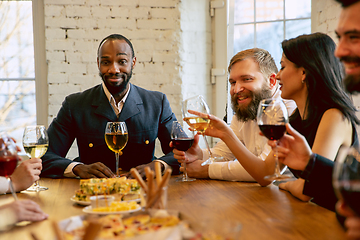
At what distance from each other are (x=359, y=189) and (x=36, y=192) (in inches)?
49.4

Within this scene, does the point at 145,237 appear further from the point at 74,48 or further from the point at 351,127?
the point at 74,48

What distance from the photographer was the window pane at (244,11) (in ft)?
11.6

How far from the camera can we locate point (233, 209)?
1.12 m

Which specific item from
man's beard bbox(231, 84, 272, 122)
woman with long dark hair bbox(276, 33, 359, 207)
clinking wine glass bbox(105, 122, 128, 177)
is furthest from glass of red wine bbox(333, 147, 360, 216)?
man's beard bbox(231, 84, 272, 122)

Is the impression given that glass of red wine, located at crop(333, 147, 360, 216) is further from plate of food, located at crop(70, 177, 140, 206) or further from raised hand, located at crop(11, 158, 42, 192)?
raised hand, located at crop(11, 158, 42, 192)

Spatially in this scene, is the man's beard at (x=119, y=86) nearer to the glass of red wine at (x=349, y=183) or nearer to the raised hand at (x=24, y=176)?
the raised hand at (x=24, y=176)

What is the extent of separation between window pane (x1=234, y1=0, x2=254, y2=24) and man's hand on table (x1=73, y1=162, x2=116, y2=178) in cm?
246

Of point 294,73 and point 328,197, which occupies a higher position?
point 294,73

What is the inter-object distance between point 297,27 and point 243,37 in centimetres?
52

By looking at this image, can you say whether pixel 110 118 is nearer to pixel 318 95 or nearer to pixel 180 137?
pixel 180 137

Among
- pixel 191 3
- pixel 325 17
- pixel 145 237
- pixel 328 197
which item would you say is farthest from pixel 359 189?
pixel 191 3

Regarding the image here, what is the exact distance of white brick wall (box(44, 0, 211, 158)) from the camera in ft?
10.5

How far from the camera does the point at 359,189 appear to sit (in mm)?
611

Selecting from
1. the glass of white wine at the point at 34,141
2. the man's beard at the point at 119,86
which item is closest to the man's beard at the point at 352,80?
the glass of white wine at the point at 34,141
